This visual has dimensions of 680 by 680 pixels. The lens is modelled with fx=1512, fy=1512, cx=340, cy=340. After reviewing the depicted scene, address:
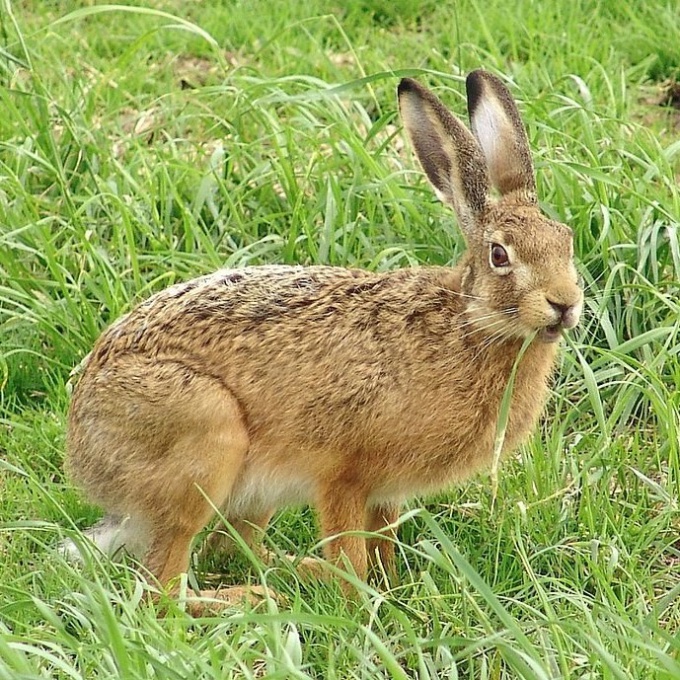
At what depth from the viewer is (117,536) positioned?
4.99 metres

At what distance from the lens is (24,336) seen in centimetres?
601

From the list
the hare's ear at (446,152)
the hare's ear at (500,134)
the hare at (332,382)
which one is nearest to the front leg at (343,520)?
the hare at (332,382)

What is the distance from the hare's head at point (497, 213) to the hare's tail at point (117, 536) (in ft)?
4.27

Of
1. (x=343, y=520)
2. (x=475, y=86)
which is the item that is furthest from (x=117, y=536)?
(x=475, y=86)

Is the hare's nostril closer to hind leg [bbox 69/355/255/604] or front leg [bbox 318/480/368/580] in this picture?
front leg [bbox 318/480/368/580]

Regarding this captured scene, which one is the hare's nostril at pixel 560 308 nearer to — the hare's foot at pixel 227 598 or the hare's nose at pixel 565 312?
the hare's nose at pixel 565 312

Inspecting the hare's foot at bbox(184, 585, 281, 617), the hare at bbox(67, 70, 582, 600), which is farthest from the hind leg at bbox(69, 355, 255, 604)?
the hare's foot at bbox(184, 585, 281, 617)

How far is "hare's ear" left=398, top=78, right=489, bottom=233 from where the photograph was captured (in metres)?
5.00

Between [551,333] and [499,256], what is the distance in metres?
0.31

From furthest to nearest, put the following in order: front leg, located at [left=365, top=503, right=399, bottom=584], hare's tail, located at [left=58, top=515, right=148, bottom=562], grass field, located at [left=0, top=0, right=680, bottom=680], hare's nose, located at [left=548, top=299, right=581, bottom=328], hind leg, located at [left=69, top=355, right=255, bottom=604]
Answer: front leg, located at [left=365, top=503, right=399, bottom=584] → hare's tail, located at [left=58, top=515, right=148, bottom=562] → hind leg, located at [left=69, top=355, right=255, bottom=604] → hare's nose, located at [left=548, top=299, right=581, bottom=328] → grass field, located at [left=0, top=0, right=680, bottom=680]

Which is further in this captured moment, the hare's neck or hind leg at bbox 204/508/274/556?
hind leg at bbox 204/508/274/556

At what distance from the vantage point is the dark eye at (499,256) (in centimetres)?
480

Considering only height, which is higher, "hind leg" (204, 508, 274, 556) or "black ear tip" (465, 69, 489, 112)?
"black ear tip" (465, 69, 489, 112)

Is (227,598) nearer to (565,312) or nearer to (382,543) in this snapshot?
(382,543)
